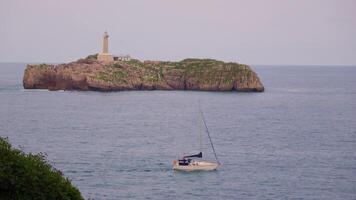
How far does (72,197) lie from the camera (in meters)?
25.9

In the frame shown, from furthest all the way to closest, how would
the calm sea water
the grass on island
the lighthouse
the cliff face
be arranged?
1. the lighthouse
2. the grass on island
3. the cliff face
4. the calm sea water

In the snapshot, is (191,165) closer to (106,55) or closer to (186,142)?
(186,142)

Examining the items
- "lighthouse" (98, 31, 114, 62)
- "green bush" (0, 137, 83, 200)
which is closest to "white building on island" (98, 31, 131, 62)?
"lighthouse" (98, 31, 114, 62)

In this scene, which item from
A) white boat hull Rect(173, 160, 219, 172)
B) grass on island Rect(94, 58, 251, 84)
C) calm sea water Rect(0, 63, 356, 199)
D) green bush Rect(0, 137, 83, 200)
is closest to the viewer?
green bush Rect(0, 137, 83, 200)

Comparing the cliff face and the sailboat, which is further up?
the cliff face

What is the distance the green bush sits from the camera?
24.5m

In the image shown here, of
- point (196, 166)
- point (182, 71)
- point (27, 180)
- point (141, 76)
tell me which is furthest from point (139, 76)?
point (27, 180)

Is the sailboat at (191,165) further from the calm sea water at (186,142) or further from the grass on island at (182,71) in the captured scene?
the grass on island at (182,71)

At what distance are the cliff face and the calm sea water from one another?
47.0 ft

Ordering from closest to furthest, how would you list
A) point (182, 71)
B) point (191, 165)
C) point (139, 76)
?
point (191, 165)
point (139, 76)
point (182, 71)

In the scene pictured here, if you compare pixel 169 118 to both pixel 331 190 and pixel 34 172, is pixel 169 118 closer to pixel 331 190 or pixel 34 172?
pixel 331 190

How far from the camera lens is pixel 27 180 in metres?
25.0

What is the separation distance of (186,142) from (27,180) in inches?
1803

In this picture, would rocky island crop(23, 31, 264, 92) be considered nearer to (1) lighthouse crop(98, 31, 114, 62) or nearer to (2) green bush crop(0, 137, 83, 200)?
(1) lighthouse crop(98, 31, 114, 62)
